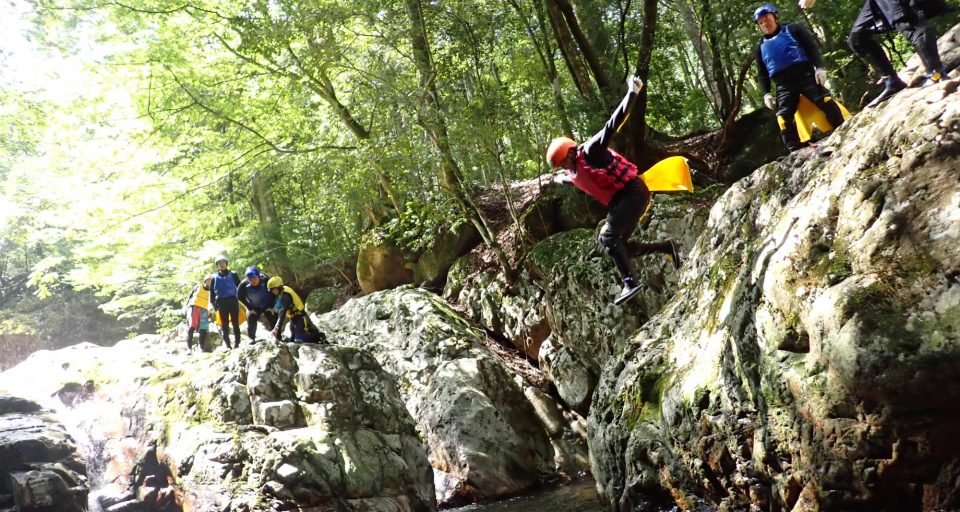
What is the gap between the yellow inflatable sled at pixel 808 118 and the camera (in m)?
6.14

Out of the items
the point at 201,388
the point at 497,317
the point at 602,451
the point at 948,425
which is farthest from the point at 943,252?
the point at 497,317

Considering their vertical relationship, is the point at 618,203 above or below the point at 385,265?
below

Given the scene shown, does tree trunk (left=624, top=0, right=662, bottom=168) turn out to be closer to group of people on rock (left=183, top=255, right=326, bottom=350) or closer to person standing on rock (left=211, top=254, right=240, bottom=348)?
group of people on rock (left=183, top=255, right=326, bottom=350)

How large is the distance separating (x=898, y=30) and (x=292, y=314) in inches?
369

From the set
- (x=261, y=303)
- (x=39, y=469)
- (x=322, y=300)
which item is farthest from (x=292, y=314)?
(x=322, y=300)

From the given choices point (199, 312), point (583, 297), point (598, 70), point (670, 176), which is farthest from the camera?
point (199, 312)

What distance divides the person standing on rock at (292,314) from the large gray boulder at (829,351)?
20.8 feet

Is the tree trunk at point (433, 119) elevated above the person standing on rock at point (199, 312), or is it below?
above

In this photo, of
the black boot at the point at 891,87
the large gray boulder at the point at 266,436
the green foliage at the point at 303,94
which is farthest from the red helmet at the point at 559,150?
the green foliage at the point at 303,94

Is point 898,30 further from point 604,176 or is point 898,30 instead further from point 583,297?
point 583,297

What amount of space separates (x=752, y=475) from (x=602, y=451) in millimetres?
2112

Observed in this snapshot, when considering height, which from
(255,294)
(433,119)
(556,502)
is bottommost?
(556,502)

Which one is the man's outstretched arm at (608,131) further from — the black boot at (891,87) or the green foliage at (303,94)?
the green foliage at (303,94)

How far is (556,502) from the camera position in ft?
27.6
